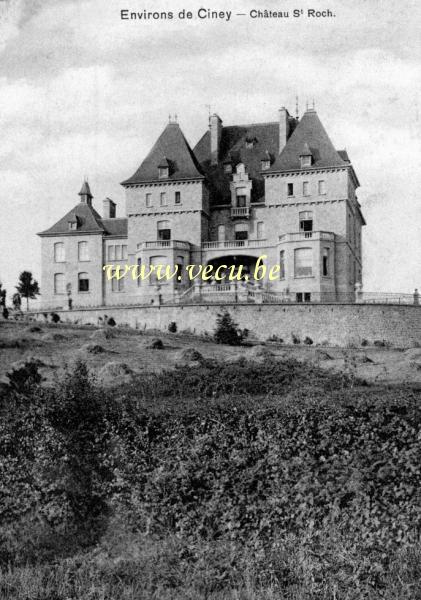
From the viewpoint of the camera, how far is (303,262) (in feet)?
151

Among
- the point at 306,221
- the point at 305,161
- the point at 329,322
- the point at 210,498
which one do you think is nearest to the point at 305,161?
the point at 305,161

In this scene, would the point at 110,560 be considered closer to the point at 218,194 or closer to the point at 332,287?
the point at 332,287

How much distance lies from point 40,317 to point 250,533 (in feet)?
114

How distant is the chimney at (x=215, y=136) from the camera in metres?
51.9

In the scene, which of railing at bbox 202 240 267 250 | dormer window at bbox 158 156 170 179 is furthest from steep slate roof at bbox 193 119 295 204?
dormer window at bbox 158 156 170 179

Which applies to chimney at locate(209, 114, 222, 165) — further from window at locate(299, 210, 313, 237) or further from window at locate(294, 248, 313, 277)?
window at locate(294, 248, 313, 277)

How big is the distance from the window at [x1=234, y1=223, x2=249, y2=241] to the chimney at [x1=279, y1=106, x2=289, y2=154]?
242 inches

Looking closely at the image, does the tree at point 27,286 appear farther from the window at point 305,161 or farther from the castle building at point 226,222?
the window at point 305,161

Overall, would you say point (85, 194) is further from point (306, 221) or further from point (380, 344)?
point (380, 344)

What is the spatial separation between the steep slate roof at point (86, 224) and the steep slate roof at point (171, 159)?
4.78 metres

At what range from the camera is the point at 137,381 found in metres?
19.2

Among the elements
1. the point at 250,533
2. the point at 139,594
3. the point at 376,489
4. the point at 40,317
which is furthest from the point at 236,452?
the point at 40,317

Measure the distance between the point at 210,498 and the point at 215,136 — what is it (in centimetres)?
4359

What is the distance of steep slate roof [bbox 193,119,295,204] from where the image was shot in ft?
166
